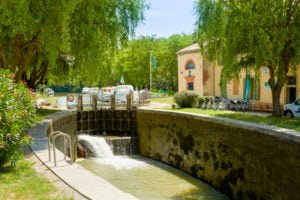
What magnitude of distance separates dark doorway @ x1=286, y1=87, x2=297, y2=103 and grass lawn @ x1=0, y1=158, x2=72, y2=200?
2203cm

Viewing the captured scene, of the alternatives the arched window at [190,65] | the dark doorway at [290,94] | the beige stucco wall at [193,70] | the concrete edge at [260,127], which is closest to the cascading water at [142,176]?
the concrete edge at [260,127]

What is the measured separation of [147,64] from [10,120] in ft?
168

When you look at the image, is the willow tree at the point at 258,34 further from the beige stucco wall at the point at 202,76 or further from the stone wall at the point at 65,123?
the beige stucco wall at the point at 202,76

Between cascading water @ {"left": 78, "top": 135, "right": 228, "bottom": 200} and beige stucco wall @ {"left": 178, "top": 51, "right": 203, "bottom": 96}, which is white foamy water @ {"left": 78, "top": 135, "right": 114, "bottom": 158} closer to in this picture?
cascading water @ {"left": 78, "top": 135, "right": 228, "bottom": 200}

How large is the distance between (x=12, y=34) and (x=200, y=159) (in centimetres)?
913

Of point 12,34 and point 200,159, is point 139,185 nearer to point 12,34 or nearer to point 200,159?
point 200,159

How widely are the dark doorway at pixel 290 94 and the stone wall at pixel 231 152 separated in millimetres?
10319

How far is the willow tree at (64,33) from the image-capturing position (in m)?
14.8

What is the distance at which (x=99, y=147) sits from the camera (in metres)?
21.8

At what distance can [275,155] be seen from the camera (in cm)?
1179

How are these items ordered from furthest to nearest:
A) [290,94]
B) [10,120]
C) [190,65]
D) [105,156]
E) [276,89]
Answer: [190,65] → [290,94] → [105,156] → [276,89] → [10,120]

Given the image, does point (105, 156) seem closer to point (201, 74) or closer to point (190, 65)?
point (201, 74)

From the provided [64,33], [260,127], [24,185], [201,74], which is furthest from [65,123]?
[201,74]

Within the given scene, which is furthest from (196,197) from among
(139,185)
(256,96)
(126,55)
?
(126,55)
